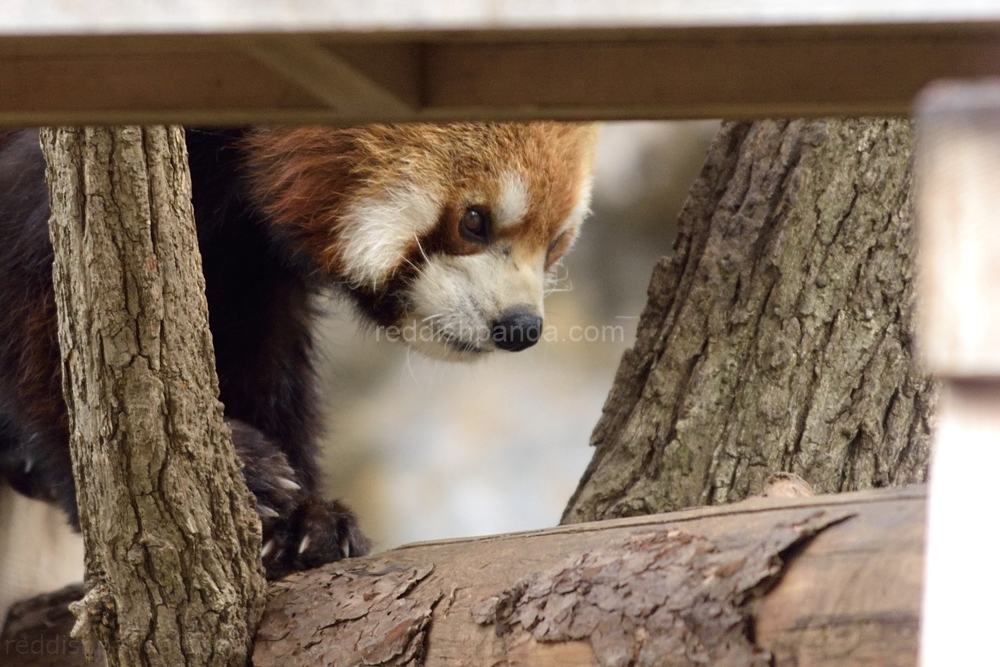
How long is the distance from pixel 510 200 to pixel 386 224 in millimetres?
382

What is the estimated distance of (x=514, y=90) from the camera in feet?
4.75

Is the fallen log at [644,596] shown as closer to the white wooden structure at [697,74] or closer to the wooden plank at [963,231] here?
the white wooden structure at [697,74]

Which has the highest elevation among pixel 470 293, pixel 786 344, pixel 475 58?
pixel 470 293

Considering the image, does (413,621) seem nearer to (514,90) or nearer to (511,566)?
(511,566)

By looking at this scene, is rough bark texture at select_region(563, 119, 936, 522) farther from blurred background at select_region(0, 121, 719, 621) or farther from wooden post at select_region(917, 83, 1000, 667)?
blurred background at select_region(0, 121, 719, 621)

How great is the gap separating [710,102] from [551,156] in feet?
6.39

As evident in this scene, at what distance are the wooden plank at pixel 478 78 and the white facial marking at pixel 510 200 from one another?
162 centimetres

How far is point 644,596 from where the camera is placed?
1722mm

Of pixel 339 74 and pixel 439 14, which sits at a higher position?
pixel 339 74

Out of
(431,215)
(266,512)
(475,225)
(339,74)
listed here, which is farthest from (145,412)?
(475,225)

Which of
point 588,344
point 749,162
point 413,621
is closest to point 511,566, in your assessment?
point 413,621

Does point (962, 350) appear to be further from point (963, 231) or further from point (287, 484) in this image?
point (287, 484)

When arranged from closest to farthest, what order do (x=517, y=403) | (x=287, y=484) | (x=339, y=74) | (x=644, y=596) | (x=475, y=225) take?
1. (x=339, y=74)
2. (x=644, y=596)
3. (x=287, y=484)
4. (x=475, y=225)
5. (x=517, y=403)

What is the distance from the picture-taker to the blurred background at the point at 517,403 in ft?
28.8
